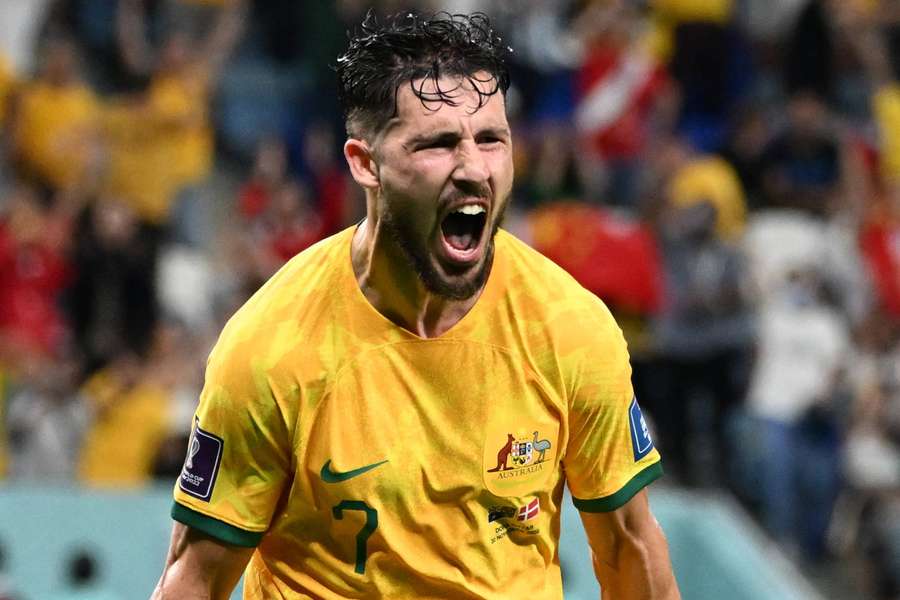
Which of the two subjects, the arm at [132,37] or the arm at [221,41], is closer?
the arm at [132,37]

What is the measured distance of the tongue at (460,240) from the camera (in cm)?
307

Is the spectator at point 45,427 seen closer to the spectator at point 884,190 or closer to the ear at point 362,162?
the spectator at point 884,190

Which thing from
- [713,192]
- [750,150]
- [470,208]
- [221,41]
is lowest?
[713,192]

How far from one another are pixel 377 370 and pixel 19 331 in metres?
5.36

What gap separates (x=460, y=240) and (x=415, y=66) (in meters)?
0.32

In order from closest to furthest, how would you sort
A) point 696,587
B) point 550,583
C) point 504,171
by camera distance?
point 504,171 < point 550,583 < point 696,587

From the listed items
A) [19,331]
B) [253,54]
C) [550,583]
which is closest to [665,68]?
→ [253,54]

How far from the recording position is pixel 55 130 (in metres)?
8.68

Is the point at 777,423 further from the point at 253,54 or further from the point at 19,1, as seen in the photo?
the point at 19,1

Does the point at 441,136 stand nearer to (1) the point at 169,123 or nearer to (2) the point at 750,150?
(1) the point at 169,123

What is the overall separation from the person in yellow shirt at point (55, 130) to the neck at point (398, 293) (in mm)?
5675

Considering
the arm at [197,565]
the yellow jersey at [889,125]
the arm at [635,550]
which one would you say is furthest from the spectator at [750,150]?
the arm at [197,565]

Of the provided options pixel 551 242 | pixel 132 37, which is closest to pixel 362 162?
pixel 551 242

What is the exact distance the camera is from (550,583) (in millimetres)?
3314
